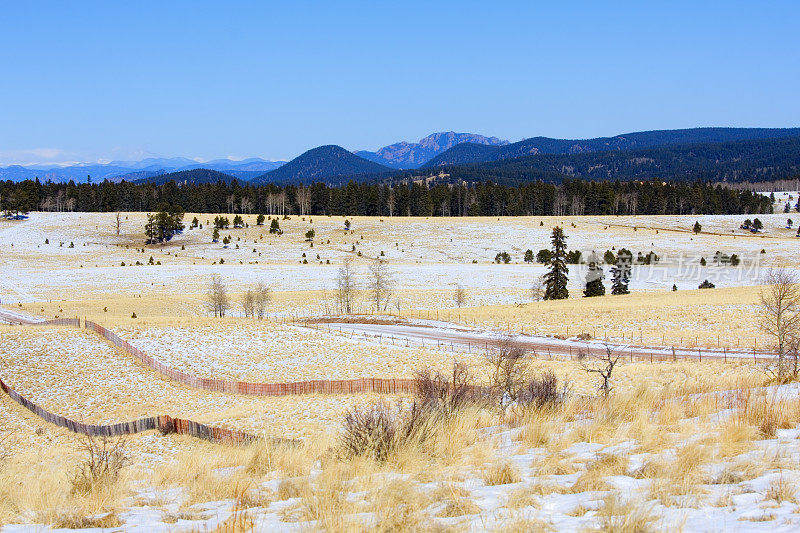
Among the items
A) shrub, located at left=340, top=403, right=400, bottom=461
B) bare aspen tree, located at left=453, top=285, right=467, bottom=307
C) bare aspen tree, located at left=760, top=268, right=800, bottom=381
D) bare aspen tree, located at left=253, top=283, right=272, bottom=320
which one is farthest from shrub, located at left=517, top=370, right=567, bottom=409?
bare aspen tree, located at left=453, top=285, right=467, bottom=307

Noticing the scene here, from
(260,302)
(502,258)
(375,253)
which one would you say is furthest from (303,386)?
(375,253)

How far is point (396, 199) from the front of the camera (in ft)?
573

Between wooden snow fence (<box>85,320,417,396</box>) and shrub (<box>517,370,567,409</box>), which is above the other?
shrub (<box>517,370,567,409</box>)

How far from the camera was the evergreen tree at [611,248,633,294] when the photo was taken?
70.4 meters

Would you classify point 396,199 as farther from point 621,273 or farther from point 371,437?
point 371,437

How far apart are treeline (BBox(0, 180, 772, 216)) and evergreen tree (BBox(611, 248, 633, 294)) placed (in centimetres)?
7257

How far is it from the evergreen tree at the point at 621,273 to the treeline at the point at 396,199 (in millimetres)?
72568

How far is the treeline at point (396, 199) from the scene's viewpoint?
17038 centimetres

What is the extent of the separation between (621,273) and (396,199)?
10065 cm

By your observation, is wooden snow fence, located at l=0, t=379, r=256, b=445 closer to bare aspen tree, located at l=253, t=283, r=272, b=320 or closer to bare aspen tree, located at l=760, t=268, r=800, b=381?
bare aspen tree, located at l=760, t=268, r=800, b=381

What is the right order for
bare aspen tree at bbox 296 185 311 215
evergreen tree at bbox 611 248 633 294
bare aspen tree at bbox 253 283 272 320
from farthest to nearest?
bare aspen tree at bbox 296 185 311 215 → evergreen tree at bbox 611 248 633 294 → bare aspen tree at bbox 253 283 272 320

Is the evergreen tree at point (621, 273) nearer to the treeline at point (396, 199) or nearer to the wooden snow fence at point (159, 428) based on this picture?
the wooden snow fence at point (159, 428)

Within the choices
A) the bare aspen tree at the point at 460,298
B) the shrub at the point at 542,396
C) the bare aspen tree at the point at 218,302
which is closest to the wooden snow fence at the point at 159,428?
the shrub at the point at 542,396

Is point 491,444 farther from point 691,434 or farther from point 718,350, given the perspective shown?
point 718,350
